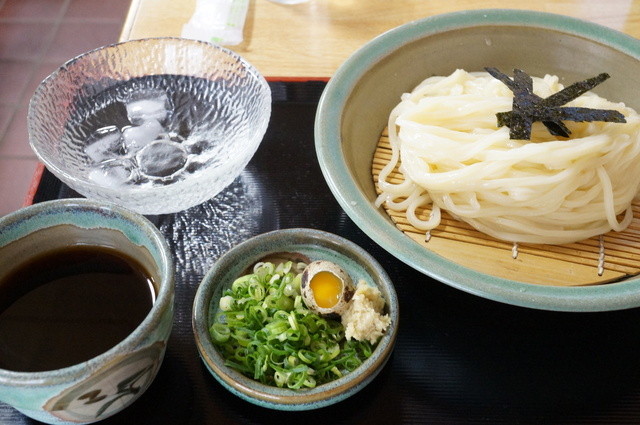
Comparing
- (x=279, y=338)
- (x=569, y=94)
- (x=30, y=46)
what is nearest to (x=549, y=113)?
(x=569, y=94)

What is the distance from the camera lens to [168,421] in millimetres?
1325

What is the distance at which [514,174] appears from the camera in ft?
5.71

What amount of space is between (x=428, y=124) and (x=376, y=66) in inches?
10.1

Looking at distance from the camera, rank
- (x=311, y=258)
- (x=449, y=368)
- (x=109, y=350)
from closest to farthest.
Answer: (x=109, y=350)
(x=449, y=368)
(x=311, y=258)

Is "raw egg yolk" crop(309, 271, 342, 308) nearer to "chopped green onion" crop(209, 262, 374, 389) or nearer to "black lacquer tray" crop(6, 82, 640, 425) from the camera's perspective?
"chopped green onion" crop(209, 262, 374, 389)

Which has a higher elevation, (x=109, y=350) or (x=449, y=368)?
(x=109, y=350)

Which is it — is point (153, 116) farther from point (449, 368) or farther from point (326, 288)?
point (449, 368)

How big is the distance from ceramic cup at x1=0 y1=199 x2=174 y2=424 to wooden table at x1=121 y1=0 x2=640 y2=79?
3.56 feet

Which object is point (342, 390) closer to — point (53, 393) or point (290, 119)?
point (53, 393)

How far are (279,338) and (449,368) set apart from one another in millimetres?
402

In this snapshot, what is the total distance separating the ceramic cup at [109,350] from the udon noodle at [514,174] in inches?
28.4

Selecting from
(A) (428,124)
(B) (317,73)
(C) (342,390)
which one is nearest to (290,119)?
(B) (317,73)

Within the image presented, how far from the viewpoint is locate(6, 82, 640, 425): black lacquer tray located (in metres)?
1.33

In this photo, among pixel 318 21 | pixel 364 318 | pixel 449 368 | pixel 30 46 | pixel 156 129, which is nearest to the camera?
pixel 364 318
